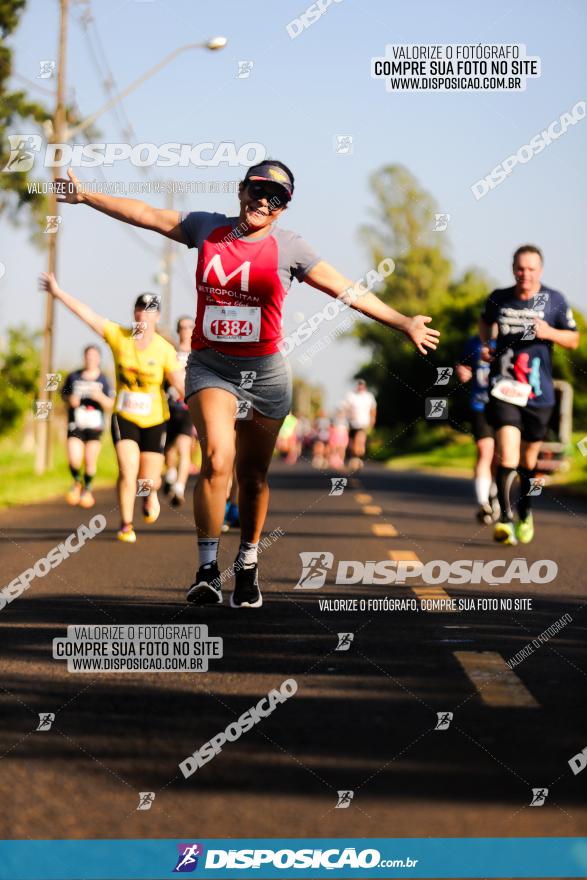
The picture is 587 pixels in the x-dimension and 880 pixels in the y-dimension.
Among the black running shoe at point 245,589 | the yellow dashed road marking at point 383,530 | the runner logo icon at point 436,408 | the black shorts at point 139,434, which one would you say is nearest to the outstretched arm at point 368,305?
the black running shoe at point 245,589

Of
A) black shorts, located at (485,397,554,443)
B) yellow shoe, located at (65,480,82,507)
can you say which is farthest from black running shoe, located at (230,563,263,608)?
yellow shoe, located at (65,480,82,507)

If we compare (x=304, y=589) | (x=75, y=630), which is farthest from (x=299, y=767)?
(x=304, y=589)

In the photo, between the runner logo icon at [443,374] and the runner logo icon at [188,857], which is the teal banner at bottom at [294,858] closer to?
the runner logo icon at [188,857]

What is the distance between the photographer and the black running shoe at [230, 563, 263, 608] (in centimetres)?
691

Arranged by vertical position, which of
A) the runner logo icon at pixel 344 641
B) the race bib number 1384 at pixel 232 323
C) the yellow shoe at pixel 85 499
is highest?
the race bib number 1384 at pixel 232 323

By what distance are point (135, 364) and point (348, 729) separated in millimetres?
5994

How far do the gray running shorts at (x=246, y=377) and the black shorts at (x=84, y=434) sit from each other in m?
8.28

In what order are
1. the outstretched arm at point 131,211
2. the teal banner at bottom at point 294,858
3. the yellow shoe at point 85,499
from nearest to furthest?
1. the teal banner at bottom at point 294,858
2. the outstretched arm at point 131,211
3. the yellow shoe at point 85,499

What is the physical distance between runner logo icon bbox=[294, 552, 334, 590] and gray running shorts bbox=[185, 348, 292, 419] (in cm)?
157

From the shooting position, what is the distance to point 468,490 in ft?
76.2

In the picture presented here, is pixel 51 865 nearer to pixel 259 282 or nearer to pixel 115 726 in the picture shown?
pixel 115 726

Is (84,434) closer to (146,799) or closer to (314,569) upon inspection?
(314,569)

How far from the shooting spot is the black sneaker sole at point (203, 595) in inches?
265

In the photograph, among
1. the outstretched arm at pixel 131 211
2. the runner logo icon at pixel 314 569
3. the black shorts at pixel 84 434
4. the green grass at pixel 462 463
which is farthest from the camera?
the green grass at pixel 462 463
